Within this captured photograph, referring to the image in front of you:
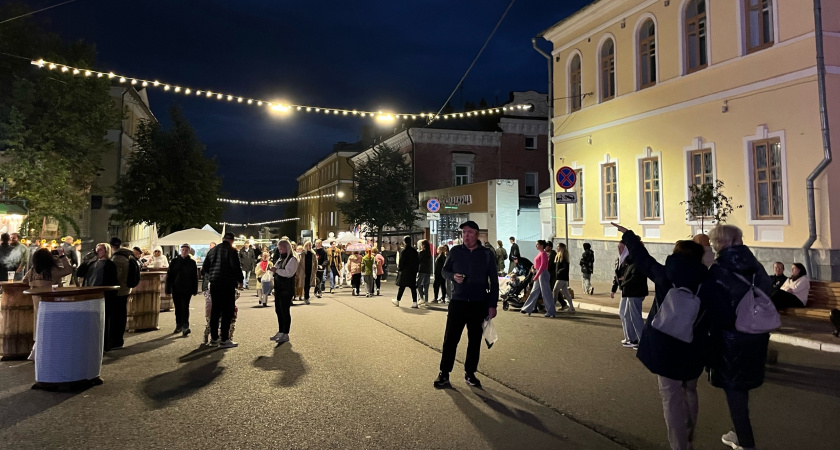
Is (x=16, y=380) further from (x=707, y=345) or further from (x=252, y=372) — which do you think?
(x=707, y=345)

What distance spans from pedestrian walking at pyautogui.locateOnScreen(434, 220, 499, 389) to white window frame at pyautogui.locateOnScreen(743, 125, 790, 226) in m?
11.0

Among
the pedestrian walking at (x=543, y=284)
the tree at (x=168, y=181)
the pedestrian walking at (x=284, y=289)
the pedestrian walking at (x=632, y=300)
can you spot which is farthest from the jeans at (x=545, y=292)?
the tree at (x=168, y=181)

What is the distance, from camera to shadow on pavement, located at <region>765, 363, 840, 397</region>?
6.21 meters

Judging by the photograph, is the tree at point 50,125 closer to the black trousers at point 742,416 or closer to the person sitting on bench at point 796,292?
the person sitting on bench at point 796,292

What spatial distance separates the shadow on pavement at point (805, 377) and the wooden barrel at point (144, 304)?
10.3 m

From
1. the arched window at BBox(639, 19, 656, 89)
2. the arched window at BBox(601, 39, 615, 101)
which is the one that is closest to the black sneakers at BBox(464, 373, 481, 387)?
the arched window at BBox(639, 19, 656, 89)

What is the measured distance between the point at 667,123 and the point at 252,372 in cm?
1517

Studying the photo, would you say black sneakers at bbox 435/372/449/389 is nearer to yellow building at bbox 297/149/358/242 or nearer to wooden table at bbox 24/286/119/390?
wooden table at bbox 24/286/119/390

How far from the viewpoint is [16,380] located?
665 cm

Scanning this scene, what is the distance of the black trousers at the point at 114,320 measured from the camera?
8.52m

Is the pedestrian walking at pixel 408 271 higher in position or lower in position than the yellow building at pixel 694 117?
lower

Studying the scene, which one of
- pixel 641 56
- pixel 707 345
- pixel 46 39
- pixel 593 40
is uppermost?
pixel 46 39

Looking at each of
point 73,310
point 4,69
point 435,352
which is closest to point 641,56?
point 435,352

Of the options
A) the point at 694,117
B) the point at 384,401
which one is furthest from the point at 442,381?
the point at 694,117
